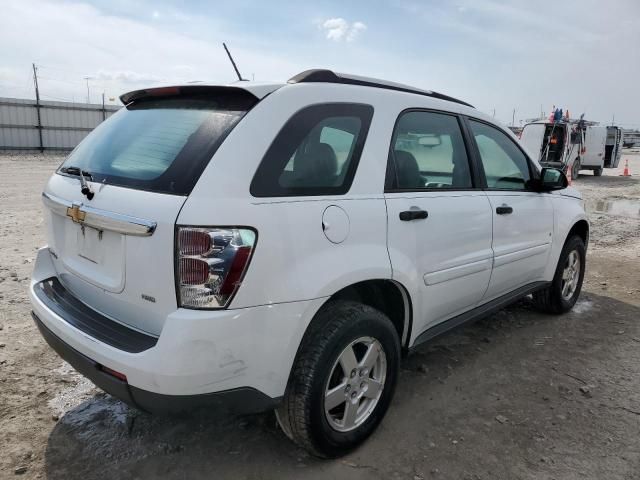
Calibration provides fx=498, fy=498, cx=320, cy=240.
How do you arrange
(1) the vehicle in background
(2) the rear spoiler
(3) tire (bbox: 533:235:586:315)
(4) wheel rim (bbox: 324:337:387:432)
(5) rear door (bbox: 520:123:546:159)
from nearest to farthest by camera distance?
1. (2) the rear spoiler
2. (4) wheel rim (bbox: 324:337:387:432)
3. (3) tire (bbox: 533:235:586:315)
4. (5) rear door (bbox: 520:123:546:159)
5. (1) the vehicle in background

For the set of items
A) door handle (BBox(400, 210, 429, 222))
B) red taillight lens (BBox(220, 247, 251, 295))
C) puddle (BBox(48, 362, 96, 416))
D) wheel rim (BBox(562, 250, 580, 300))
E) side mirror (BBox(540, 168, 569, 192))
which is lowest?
puddle (BBox(48, 362, 96, 416))

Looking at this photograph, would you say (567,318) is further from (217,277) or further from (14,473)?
(14,473)

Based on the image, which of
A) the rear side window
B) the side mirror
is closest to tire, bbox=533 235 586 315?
the side mirror

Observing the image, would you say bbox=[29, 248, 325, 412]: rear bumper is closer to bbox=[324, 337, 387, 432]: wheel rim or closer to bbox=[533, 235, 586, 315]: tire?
bbox=[324, 337, 387, 432]: wheel rim

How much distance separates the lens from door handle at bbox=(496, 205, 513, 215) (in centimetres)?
341

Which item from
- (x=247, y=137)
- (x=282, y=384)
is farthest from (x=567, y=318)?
(x=247, y=137)

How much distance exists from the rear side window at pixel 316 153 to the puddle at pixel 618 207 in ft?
34.0

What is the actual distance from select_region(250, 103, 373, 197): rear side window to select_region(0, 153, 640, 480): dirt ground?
1.02 m

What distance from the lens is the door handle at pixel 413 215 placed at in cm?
261

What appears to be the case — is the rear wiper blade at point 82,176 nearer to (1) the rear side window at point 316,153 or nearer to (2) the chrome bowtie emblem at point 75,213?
(2) the chrome bowtie emblem at point 75,213

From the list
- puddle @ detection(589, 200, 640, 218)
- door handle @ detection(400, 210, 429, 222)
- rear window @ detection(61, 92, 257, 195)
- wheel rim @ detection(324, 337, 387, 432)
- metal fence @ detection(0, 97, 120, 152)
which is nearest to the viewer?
rear window @ detection(61, 92, 257, 195)

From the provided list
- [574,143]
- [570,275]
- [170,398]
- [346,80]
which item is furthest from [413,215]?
[574,143]

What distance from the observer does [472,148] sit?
337cm

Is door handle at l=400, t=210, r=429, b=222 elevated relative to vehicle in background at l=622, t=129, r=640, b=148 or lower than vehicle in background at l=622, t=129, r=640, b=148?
lower
